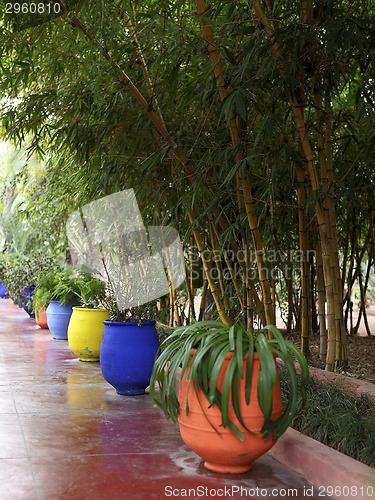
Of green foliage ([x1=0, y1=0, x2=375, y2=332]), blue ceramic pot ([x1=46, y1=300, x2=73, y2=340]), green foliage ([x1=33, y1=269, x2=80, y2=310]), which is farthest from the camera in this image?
blue ceramic pot ([x1=46, y1=300, x2=73, y2=340])

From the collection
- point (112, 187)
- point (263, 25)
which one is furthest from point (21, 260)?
point (263, 25)

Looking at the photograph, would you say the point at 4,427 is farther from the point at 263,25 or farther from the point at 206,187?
the point at 263,25

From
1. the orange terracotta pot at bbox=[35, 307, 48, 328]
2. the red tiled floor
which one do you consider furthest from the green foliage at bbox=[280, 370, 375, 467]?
the orange terracotta pot at bbox=[35, 307, 48, 328]

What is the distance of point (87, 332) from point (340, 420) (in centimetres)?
291

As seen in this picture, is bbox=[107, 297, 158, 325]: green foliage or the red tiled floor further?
bbox=[107, 297, 158, 325]: green foliage

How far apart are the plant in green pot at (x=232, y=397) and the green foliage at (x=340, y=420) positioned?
28cm

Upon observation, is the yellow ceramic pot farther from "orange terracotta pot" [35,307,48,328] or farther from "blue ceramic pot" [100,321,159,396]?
"orange terracotta pot" [35,307,48,328]

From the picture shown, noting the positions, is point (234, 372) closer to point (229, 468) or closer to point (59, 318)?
point (229, 468)

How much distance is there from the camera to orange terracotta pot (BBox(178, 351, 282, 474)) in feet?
7.06

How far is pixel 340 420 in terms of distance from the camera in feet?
7.98

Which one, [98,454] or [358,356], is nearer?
[98,454]

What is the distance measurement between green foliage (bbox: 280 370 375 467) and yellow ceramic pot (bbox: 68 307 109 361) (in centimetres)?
235

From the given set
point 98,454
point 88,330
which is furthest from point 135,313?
point 98,454

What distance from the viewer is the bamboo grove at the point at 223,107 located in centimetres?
294
